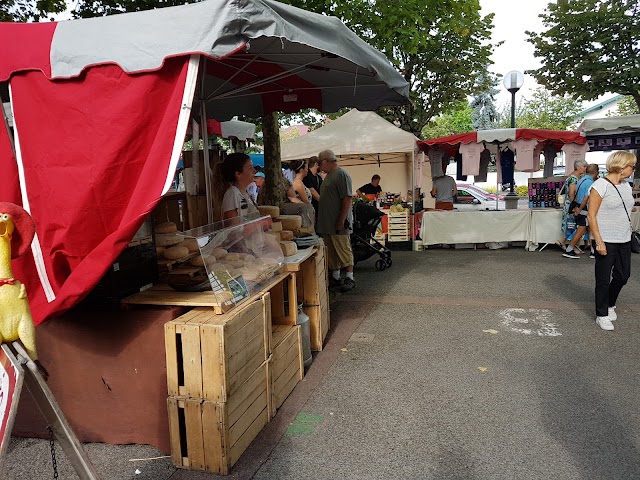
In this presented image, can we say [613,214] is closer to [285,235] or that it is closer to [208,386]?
[285,235]

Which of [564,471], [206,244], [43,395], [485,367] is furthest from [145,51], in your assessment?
[485,367]

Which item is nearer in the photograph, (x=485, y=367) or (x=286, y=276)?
(x=286, y=276)

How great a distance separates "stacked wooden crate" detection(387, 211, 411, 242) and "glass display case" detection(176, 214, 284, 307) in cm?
766

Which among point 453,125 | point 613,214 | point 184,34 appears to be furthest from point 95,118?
point 453,125

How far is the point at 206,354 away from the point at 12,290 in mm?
1130

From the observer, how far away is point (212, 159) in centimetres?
526

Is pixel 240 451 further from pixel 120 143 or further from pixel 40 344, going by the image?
pixel 120 143

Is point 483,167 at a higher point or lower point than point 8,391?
higher

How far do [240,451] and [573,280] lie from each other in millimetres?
6547

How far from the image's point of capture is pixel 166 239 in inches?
144

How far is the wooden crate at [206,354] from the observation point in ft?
9.43

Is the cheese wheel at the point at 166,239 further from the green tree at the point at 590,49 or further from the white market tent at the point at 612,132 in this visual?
the green tree at the point at 590,49

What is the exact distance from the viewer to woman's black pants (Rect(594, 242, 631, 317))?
5297mm

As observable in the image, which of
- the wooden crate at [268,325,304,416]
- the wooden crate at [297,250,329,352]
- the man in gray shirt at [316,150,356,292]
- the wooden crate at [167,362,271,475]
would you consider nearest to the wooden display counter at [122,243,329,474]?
the wooden crate at [167,362,271,475]
